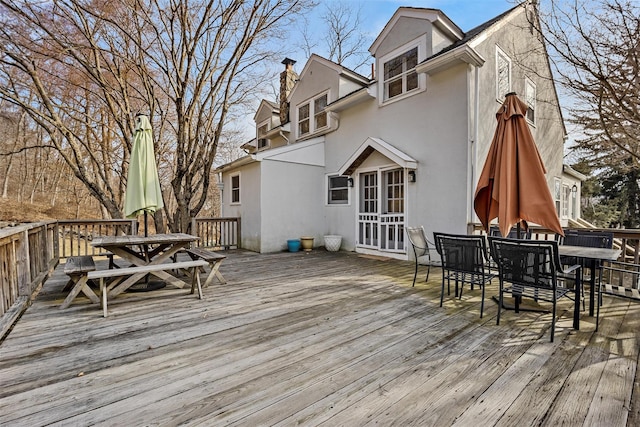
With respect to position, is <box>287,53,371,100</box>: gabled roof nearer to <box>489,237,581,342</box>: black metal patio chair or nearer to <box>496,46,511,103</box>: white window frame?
<box>496,46,511,103</box>: white window frame

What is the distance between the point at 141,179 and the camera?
4793mm

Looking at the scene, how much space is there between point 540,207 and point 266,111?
12922mm

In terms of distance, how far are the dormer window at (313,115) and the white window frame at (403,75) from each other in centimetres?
235

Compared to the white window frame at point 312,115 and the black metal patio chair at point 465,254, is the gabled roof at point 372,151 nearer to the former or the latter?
the white window frame at point 312,115

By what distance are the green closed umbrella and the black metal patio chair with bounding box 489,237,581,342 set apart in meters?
5.00

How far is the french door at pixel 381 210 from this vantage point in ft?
25.1

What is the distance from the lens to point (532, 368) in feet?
7.73

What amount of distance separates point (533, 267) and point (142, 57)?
10.8 metres

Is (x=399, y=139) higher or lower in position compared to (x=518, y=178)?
higher

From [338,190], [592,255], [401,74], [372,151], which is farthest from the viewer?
[338,190]

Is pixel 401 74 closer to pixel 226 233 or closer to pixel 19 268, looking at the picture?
pixel 226 233

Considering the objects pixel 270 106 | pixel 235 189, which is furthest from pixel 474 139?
pixel 270 106

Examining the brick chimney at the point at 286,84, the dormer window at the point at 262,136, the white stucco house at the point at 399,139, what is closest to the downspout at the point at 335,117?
the white stucco house at the point at 399,139

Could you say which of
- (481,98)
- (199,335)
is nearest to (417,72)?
(481,98)
